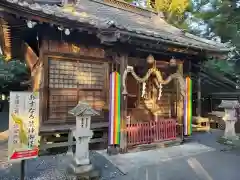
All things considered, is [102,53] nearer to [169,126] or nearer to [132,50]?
[132,50]

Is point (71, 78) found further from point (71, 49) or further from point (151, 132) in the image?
point (151, 132)

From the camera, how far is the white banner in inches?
154

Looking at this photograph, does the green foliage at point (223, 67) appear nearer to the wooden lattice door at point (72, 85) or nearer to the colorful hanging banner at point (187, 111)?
the colorful hanging banner at point (187, 111)

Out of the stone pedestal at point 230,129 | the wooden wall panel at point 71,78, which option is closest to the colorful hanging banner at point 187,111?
the stone pedestal at point 230,129

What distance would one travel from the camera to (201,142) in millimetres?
9297

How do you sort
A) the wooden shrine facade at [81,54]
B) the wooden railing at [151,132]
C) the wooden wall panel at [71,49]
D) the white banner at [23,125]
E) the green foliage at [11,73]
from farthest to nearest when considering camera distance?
the green foliage at [11,73] → the wooden railing at [151,132] → the wooden wall panel at [71,49] → the wooden shrine facade at [81,54] → the white banner at [23,125]

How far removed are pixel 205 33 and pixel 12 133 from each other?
19409 mm

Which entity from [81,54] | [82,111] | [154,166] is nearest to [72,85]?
[81,54]

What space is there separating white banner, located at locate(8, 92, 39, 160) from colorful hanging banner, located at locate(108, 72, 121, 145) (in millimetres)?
3050

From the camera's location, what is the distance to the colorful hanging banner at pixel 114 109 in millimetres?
6965

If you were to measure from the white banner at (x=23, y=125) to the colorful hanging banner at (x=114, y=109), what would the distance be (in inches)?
120

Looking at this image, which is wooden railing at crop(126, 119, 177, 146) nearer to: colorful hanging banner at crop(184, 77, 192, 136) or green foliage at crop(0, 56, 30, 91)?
colorful hanging banner at crop(184, 77, 192, 136)

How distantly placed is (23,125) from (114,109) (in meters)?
3.37

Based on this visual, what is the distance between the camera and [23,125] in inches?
161
